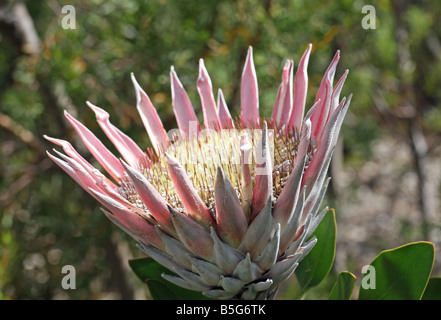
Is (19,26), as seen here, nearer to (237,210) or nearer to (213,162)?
(213,162)

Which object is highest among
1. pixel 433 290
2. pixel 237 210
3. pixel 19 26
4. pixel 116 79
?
pixel 19 26

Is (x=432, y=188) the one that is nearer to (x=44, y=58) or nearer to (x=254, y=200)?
(x=44, y=58)

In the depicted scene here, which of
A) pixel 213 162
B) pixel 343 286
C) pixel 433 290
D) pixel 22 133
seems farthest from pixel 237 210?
pixel 22 133

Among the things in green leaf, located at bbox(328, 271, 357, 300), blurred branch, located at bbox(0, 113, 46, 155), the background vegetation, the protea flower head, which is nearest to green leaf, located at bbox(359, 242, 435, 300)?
green leaf, located at bbox(328, 271, 357, 300)

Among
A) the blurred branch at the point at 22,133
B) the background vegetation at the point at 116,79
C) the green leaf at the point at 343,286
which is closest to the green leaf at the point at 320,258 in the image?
the green leaf at the point at 343,286

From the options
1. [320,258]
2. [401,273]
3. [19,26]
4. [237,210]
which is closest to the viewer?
[237,210]

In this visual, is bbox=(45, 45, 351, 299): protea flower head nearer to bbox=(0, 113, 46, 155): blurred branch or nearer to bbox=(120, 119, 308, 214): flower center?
bbox=(120, 119, 308, 214): flower center

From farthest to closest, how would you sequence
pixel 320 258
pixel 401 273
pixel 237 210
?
pixel 320 258 → pixel 401 273 → pixel 237 210

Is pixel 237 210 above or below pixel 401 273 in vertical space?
above
